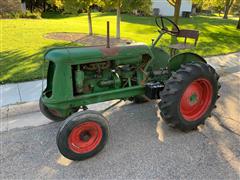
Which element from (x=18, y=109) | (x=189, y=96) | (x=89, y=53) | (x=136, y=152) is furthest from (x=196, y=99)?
(x=18, y=109)

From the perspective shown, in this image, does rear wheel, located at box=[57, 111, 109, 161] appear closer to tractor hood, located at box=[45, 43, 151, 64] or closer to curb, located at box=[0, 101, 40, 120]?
tractor hood, located at box=[45, 43, 151, 64]

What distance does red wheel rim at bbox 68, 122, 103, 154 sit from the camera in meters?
2.56

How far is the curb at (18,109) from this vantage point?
3615 mm

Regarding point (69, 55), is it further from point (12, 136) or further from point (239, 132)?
point (239, 132)

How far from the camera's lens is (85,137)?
267 centimetres

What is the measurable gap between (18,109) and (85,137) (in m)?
1.61

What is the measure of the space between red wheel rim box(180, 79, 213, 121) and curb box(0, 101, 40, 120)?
230cm

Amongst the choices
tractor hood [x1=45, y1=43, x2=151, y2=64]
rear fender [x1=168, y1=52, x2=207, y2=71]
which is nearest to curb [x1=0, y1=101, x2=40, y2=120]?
tractor hood [x1=45, y1=43, x2=151, y2=64]

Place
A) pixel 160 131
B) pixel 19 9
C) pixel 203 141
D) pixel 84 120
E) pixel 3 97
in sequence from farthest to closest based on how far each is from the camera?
pixel 19 9 < pixel 3 97 < pixel 160 131 < pixel 203 141 < pixel 84 120

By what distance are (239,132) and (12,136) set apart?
9.96 ft

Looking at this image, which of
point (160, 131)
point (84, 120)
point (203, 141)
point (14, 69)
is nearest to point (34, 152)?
point (84, 120)

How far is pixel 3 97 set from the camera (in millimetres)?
4016

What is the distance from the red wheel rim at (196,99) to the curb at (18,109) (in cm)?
230

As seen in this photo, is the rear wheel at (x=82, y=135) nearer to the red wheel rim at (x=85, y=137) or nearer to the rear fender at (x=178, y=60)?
the red wheel rim at (x=85, y=137)
